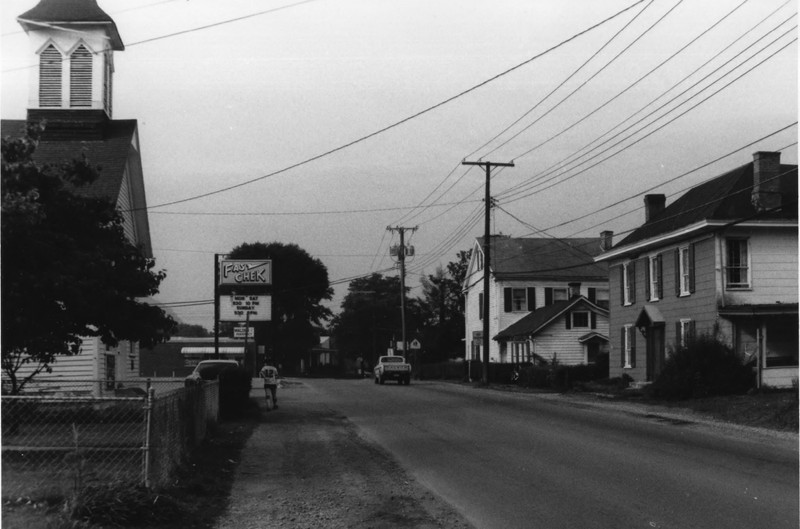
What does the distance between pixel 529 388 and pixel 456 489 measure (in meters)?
30.7

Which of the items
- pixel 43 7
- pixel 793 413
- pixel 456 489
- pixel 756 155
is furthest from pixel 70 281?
pixel 756 155

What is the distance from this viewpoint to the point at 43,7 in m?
28.2

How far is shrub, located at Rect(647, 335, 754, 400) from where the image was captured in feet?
91.0

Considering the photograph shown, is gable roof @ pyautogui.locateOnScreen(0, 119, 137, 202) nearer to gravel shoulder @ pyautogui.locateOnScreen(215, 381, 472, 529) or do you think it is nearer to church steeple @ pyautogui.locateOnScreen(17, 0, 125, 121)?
church steeple @ pyautogui.locateOnScreen(17, 0, 125, 121)

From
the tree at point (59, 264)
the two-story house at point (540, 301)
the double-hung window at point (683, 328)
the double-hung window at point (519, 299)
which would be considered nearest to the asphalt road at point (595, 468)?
the tree at point (59, 264)

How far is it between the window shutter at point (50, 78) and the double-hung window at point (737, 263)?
2278 centimetres

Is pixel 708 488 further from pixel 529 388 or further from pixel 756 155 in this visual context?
pixel 529 388

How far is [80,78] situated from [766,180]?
2311 centimetres

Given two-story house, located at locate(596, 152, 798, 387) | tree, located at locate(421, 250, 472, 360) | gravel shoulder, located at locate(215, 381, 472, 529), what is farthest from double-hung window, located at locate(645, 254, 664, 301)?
tree, located at locate(421, 250, 472, 360)

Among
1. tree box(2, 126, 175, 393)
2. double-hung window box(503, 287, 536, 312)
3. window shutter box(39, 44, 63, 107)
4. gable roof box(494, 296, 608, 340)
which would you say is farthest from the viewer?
double-hung window box(503, 287, 536, 312)

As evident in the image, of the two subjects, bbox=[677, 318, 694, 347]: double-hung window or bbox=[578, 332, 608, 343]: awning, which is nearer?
bbox=[677, 318, 694, 347]: double-hung window

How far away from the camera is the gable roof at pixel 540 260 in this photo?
64.6m

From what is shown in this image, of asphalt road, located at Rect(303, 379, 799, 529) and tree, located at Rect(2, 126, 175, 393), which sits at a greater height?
tree, located at Rect(2, 126, 175, 393)

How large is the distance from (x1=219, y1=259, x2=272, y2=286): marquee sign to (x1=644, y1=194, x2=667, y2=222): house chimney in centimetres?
3442
